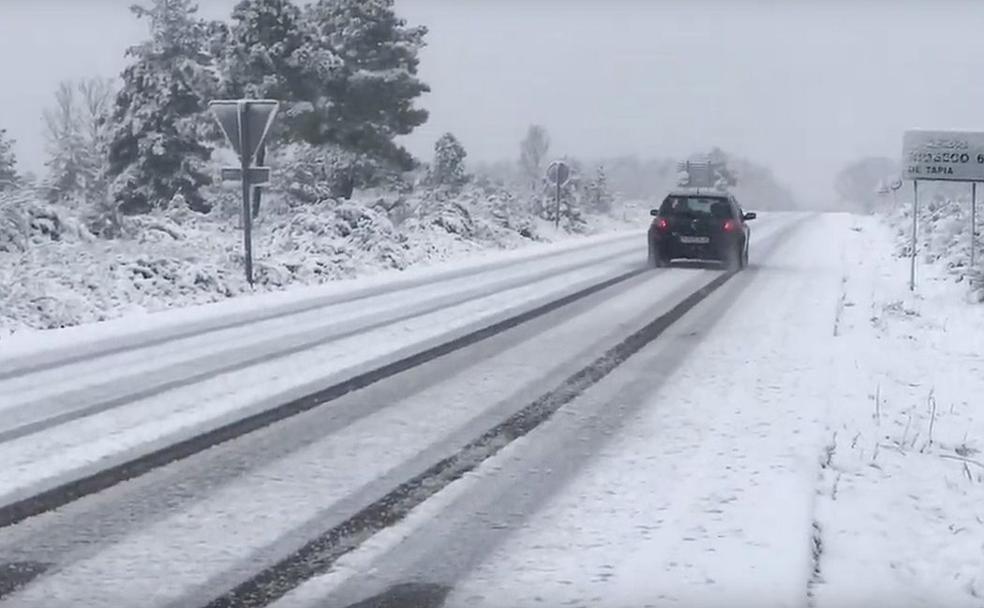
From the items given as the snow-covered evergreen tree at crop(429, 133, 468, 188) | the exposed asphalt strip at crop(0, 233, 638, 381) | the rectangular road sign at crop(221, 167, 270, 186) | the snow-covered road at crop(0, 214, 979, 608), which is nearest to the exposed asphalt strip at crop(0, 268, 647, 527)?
the snow-covered road at crop(0, 214, 979, 608)

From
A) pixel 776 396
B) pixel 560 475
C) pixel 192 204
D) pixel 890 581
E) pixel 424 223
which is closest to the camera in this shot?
pixel 890 581

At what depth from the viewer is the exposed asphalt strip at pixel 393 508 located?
14.4 ft

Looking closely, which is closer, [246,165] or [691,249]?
[246,165]

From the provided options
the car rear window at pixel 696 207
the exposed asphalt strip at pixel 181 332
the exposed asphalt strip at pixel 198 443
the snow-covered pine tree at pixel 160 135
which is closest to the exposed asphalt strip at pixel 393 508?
the exposed asphalt strip at pixel 198 443

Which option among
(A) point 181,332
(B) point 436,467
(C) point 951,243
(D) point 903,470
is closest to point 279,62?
(C) point 951,243

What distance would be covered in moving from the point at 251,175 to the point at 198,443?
11845mm

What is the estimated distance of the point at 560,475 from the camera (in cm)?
622

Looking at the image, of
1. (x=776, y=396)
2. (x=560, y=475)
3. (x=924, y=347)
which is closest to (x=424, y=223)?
(x=924, y=347)

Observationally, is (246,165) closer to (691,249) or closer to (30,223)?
(30,223)

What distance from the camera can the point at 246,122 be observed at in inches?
711

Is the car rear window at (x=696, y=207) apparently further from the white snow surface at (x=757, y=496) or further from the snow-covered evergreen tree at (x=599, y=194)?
the snow-covered evergreen tree at (x=599, y=194)

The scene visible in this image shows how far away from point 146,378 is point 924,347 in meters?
7.62

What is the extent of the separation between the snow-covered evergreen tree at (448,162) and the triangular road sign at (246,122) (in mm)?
47495

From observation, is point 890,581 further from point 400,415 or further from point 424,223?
point 424,223
